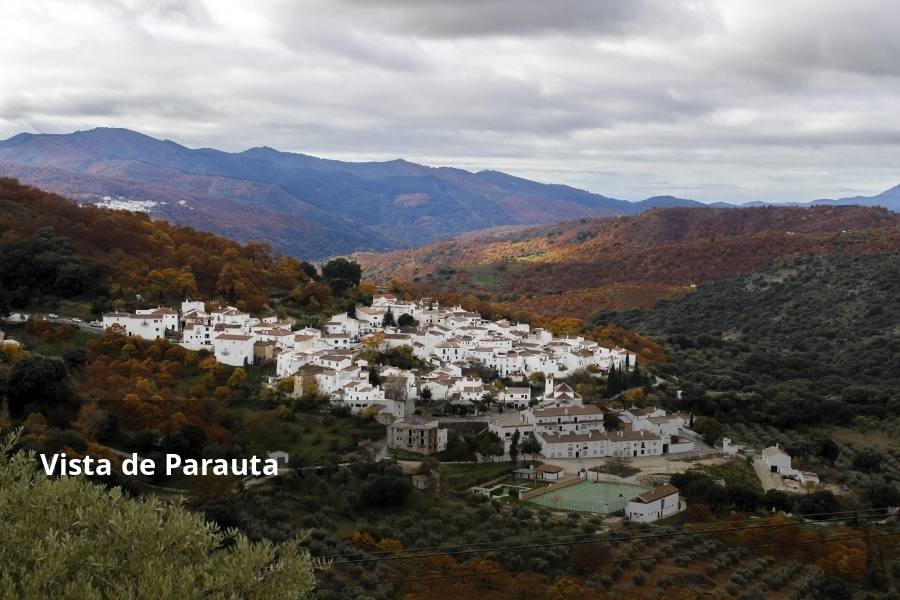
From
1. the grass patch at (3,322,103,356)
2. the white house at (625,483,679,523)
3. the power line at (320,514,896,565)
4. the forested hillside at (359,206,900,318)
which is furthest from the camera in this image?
the forested hillside at (359,206,900,318)

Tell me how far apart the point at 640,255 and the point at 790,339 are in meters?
35.8

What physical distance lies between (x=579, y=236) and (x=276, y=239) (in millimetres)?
93748

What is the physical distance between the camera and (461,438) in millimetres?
27938

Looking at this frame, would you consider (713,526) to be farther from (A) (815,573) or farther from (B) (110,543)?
(B) (110,543)


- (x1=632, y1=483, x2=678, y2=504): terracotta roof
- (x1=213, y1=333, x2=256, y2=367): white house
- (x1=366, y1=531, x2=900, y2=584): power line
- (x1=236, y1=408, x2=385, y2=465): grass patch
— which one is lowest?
Answer: (x1=366, y1=531, x2=900, y2=584): power line

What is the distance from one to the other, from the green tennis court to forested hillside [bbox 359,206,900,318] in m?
36.2

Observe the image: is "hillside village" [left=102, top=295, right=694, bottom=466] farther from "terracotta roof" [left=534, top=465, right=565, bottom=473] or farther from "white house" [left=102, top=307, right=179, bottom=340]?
"terracotta roof" [left=534, top=465, right=565, bottom=473]

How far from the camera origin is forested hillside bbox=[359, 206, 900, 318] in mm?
75812

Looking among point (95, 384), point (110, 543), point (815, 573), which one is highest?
point (110, 543)

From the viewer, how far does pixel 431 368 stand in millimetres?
33750

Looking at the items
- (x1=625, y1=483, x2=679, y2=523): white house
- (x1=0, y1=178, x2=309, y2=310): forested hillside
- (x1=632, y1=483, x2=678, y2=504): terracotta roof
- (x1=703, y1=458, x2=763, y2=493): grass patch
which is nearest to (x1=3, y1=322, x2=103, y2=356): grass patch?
(x1=0, y1=178, x2=309, y2=310): forested hillside

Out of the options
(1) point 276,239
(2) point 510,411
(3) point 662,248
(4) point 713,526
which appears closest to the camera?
(4) point 713,526

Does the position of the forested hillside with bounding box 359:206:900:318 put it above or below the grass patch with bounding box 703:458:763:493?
above

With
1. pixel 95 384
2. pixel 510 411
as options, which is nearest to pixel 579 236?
pixel 510 411
